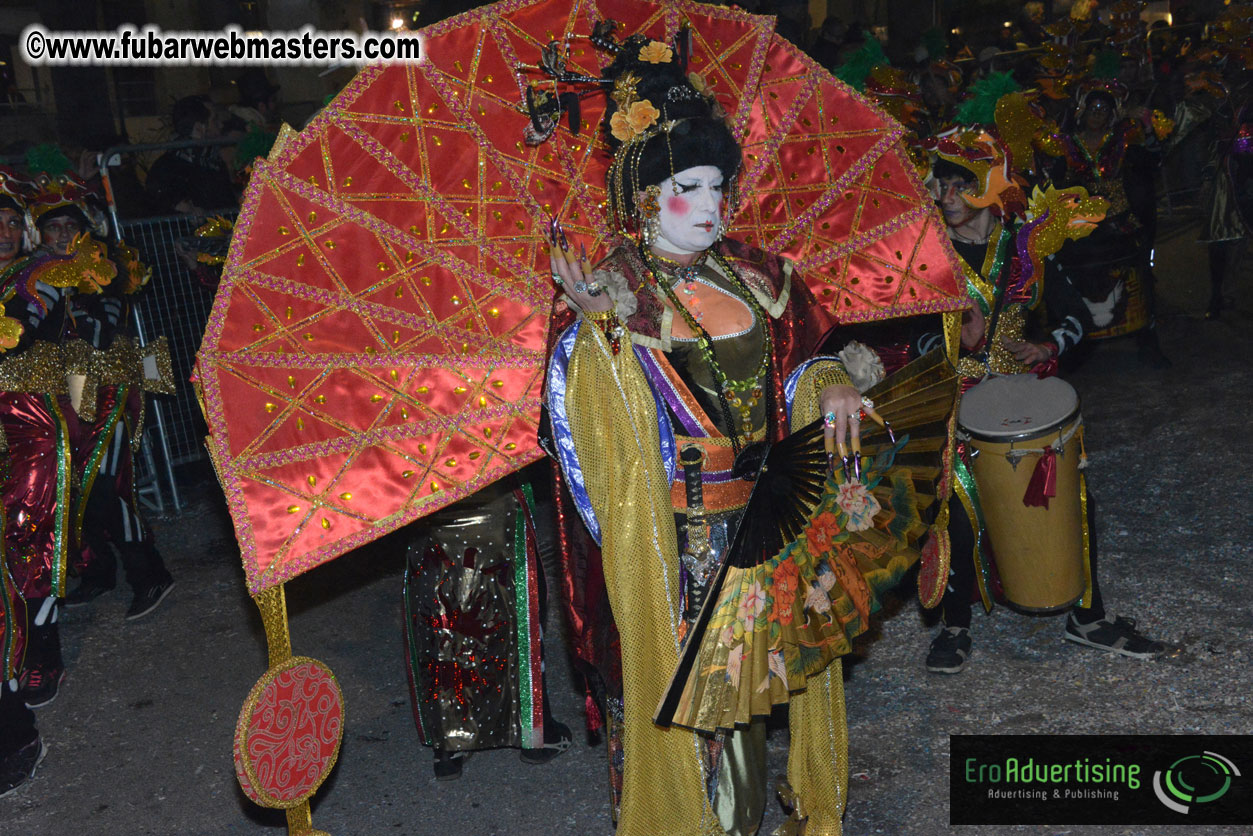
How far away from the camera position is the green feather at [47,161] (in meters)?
5.33

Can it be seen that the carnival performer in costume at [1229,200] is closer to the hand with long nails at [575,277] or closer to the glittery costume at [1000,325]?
the glittery costume at [1000,325]

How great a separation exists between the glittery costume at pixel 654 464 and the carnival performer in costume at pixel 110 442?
2.89 metres

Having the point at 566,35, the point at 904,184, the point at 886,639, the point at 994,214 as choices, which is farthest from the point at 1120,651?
the point at 566,35

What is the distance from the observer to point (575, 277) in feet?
9.15

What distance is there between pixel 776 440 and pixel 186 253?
5246mm

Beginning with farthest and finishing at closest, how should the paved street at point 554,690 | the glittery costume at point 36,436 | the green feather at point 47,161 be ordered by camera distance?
the green feather at point 47,161 < the glittery costume at point 36,436 < the paved street at point 554,690

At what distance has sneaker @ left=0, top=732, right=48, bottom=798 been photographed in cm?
416

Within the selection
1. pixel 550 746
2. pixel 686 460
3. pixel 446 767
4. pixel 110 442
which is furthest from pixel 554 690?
pixel 110 442

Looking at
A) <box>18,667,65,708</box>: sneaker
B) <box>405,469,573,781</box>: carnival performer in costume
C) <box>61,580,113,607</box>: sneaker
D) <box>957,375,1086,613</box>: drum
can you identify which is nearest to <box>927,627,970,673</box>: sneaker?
<box>957,375,1086,613</box>: drum

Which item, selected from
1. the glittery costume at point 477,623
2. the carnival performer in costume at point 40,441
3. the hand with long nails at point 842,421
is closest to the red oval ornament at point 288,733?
the glittery costume at point 477,623

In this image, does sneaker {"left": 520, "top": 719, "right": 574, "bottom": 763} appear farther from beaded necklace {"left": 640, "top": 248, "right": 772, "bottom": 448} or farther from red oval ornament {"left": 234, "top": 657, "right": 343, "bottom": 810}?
beaded necklace {"left": 640, "top": 248, "right": 772, "bottom": 448}

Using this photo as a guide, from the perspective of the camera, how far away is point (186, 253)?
7.21 m

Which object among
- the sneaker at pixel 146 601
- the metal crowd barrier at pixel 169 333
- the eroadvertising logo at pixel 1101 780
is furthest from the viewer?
the metal crowd barrier at pixel 169 333

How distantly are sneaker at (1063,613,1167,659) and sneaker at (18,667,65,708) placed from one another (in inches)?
157
